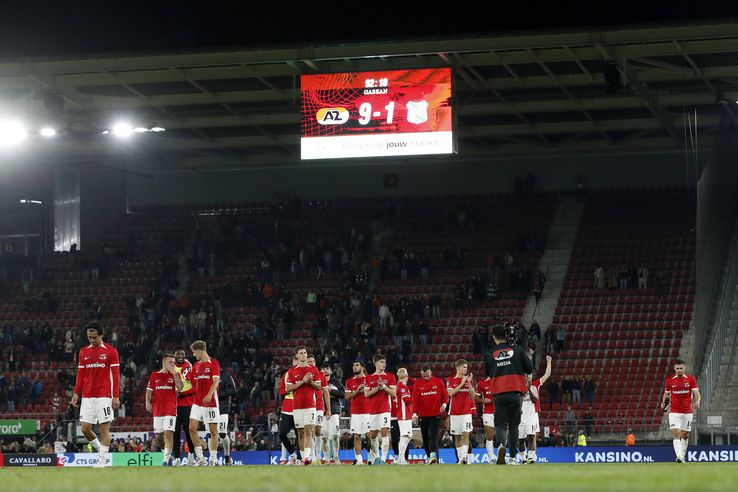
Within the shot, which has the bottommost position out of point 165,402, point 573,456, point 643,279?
point 573,456

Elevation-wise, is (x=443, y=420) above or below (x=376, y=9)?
below

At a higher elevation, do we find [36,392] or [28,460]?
[36,392]

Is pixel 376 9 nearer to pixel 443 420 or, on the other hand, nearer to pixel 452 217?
pixel 443 420

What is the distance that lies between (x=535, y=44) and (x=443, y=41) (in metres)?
2.40

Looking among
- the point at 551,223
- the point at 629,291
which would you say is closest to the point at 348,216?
the point at 551,223

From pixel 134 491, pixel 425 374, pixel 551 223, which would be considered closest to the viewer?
pixel 134 491

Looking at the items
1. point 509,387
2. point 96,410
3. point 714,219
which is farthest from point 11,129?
point 714,219

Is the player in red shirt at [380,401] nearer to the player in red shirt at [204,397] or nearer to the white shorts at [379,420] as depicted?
the white shorts at [379,420]

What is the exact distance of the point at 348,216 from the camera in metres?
49.8

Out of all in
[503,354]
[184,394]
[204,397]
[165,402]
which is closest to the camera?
[503,354]

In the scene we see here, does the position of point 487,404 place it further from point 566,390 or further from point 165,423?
point 566,390

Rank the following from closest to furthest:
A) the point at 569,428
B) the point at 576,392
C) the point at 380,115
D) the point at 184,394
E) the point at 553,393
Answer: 1. the point at 184,394
2. the point at 380,115
3. the point at 569,428
4. the point at 576,392
5. the point at 553,393

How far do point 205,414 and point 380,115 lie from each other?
10.3m

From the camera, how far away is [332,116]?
98.3ft
